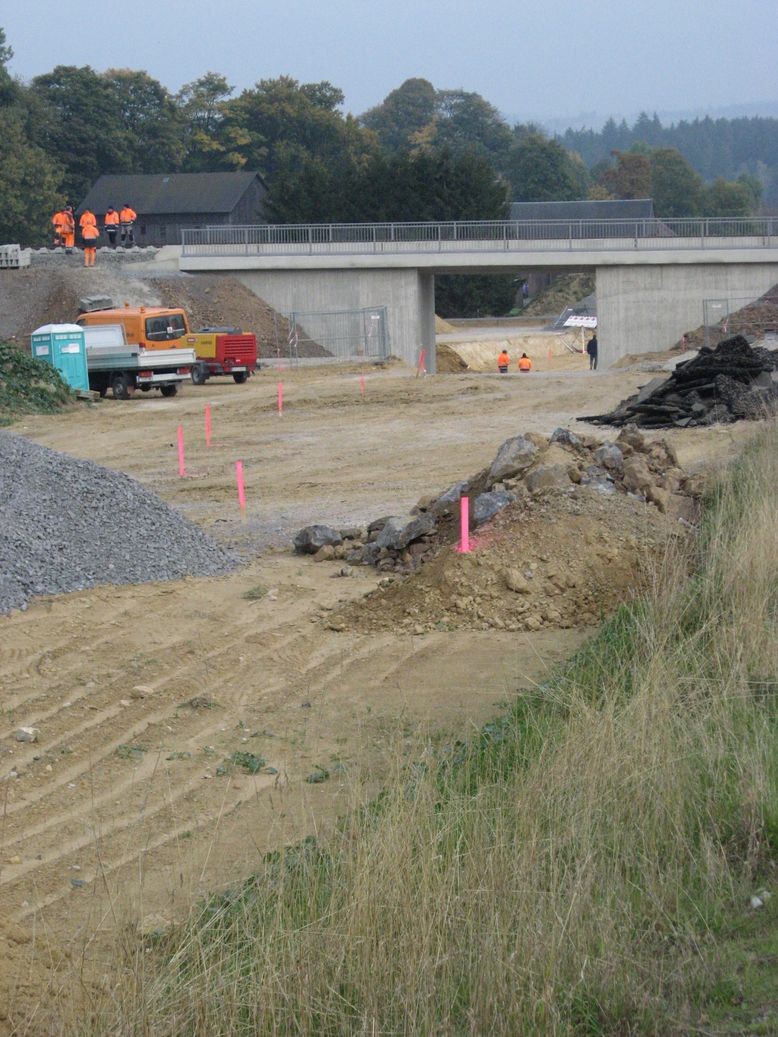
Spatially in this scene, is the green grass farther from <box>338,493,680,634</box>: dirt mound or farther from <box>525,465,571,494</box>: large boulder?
<box>338,493,680,634</box>: dirt mound

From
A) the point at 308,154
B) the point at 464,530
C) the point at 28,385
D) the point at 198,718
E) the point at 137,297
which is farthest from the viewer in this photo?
the point at 308,154

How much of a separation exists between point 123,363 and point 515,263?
21284 mm

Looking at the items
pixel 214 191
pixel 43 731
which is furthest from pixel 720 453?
pixel 214 191

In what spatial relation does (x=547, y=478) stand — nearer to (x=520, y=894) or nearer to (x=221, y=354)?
(x=520, y=894)

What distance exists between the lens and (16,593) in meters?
12.8

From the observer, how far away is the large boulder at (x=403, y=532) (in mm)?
14773

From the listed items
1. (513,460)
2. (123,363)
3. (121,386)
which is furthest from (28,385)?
(513,460)

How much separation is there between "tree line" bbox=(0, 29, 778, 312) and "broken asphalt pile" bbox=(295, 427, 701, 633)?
64.2 meters

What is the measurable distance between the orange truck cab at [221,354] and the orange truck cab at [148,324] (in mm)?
2719

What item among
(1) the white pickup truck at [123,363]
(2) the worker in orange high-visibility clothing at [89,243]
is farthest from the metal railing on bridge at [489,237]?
(1) the white pickup truck at [123,363]

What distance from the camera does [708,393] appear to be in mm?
27781

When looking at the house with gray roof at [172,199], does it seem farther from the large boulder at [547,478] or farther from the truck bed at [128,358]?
the large boulder at [547,478]

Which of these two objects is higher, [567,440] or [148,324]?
[148,324]

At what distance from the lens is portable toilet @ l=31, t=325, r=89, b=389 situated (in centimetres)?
3581
